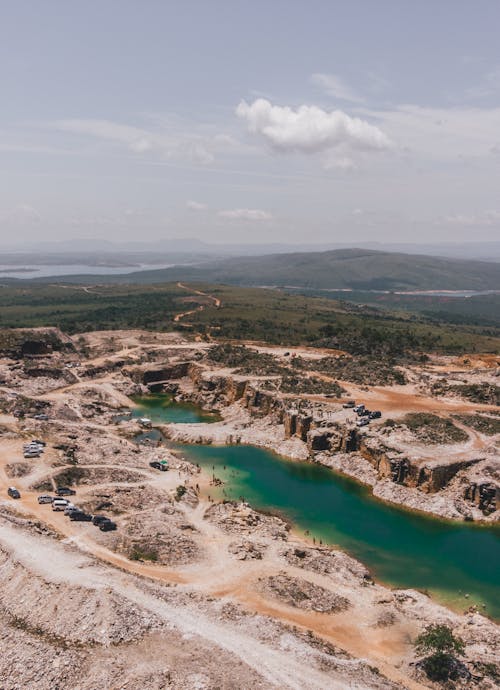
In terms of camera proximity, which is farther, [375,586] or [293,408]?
[293,408]

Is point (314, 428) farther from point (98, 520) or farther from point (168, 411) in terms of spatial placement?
point (98, 520)

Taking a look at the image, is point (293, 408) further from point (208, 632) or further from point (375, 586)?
point (208, 632)

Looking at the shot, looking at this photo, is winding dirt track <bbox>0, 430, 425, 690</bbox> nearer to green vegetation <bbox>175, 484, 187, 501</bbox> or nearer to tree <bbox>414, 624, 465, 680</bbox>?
tree <bbox>414, 624, 465, 680</bbox>

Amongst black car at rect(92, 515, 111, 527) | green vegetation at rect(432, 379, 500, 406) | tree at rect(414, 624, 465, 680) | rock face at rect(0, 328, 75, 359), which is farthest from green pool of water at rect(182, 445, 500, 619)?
rock face at rect(0, 328, 75, 359)

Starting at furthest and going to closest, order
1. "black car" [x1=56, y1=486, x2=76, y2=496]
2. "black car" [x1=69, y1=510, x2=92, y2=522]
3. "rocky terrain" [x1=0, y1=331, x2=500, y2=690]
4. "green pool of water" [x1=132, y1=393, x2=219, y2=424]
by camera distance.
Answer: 1. "green pool of water" [x1=132, y1=393, x2=219, y2=424]
2. "black car" [x1=56, y1=486, x2=76, y2=496]
3. "black car" [x1=69, y1=510, x2=92, y2=522]
4. "rocky terrain" [x1=0, y1=331, x2=500, y2=690]

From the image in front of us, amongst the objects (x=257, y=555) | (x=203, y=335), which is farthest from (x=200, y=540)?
(x=203, y=335)

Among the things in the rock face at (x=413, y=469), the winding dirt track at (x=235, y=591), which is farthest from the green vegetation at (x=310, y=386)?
the winding dirt track at (x=235, y=591)

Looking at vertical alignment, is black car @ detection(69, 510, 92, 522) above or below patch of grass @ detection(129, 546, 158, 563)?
above
